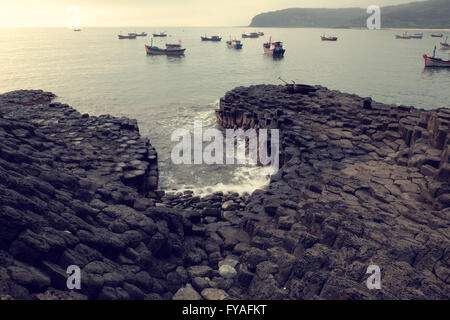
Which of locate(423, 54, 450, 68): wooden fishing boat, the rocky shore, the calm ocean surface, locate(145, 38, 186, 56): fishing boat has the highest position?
locate(145, 38, 186, 56): fishing boat

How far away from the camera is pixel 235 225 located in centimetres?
1342

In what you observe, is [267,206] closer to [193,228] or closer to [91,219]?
[193,228]

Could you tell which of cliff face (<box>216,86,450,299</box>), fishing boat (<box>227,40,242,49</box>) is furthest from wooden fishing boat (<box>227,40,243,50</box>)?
cliff face (<box>216,86,450,299</box>)

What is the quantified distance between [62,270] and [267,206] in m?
8.25

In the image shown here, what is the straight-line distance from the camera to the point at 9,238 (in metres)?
7.30

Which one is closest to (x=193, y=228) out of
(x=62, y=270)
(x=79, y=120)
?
(x=62, y=270)

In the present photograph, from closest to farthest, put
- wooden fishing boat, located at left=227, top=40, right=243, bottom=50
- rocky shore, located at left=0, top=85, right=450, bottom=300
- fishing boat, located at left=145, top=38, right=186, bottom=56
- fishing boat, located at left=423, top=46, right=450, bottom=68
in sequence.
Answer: rocky shore, located at left=0, top=85, right=450, bottom=300, fishing boat, located at left=423, top=46, right=450, bottom=68, fishing boat, located at left=145, top=38, right=186, bottom=56, wooden fishing boat, located at left=227, top=40, right=243, bottom=50

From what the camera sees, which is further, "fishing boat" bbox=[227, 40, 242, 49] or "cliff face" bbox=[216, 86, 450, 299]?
"fishing boat" bbox=[227, 40, 242, 49]

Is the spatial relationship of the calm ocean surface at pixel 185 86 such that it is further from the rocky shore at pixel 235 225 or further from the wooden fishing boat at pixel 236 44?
the wooden fishing boat at pixel 236 44

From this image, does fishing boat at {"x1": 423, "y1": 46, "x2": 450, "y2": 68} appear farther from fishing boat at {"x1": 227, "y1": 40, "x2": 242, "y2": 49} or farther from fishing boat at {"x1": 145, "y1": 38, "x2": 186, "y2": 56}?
fishing boat at {"x1": 227, "y1": 40, "x2": 242, "y2": 49}

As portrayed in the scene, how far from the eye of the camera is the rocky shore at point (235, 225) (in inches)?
303

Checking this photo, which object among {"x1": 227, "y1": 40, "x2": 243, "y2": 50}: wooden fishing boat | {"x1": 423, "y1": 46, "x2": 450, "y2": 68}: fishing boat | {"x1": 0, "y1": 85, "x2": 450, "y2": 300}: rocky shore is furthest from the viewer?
{"x1": 227, "y1": 40, "x2": 243, "y2": 50}: wooden fishing boat

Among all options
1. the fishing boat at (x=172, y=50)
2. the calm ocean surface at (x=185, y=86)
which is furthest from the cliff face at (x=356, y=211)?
the fishing boat at (x=172, y=50)

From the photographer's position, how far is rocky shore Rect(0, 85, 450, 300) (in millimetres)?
7691
